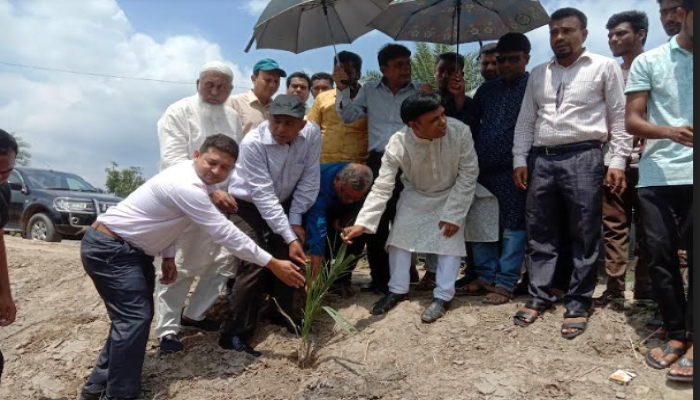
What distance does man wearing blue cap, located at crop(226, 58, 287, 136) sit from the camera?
14.3 ft

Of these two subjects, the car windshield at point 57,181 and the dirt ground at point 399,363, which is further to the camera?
the car windshield at point 57,181

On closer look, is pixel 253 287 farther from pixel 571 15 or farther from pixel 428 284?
pixel 571 15

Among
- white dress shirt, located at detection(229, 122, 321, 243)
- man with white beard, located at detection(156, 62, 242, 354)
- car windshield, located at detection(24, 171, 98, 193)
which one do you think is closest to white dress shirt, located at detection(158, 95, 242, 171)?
man with white beard, located at detection(156, 62, 242, 354)

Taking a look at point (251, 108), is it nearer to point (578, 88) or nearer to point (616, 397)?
point (578, 88)

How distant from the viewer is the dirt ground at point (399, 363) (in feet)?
9.91

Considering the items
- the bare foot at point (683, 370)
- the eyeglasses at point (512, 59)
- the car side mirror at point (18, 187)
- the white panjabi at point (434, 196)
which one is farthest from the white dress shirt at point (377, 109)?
the car side mirror at point (18, 187)

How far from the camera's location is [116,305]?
3.21 metres

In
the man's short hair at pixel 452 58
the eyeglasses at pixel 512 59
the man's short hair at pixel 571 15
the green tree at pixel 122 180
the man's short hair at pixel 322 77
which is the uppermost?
the man's short hair at pixel 571 15

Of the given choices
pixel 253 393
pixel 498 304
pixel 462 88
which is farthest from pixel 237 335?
pixel 462 88

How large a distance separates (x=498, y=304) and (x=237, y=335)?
182 centimetres

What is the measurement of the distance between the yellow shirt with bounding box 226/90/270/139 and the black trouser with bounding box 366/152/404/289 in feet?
3.20

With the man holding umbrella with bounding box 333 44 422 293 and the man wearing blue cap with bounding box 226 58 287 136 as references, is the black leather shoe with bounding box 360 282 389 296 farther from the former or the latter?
the man wearing blue cap with bounding box 226 58 287 136

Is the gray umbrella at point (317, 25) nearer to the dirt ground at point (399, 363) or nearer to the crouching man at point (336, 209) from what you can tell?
the crouching man at point (336, 209)

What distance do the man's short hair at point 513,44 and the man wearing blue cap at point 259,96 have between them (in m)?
1.72
